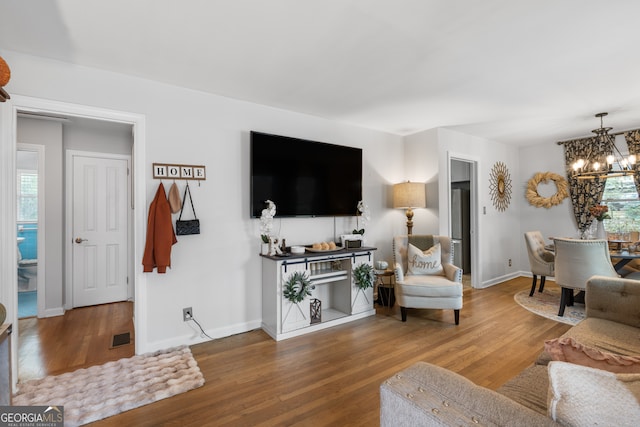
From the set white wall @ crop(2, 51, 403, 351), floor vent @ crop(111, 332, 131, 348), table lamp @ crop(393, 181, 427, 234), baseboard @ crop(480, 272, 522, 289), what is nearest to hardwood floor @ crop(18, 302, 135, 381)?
floor vent @ crop(111, 332, 131, 348)

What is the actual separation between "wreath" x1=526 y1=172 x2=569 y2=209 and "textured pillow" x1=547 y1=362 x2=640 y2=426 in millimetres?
5491

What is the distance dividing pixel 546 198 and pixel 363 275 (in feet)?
13.3

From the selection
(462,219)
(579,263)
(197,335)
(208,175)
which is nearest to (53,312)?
(197,335)

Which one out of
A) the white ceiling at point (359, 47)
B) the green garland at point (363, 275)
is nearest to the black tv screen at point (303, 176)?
the white ceiling at point (359, 47)

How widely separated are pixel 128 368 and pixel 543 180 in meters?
6.53

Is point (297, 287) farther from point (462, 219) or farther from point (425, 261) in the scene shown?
point (462, 219)

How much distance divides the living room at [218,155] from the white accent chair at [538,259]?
1308 mm

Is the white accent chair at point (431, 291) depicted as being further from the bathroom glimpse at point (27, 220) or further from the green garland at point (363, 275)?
the bathroom glimpse at point (27, 220)

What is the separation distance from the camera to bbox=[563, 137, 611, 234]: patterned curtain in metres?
4.76

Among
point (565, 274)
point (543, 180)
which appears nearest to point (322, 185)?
point (565, 274)

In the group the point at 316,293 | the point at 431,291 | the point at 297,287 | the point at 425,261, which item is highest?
the point at 425,261

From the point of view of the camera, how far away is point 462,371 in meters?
2.39

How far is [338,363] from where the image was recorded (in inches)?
99.9

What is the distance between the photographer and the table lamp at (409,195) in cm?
413
